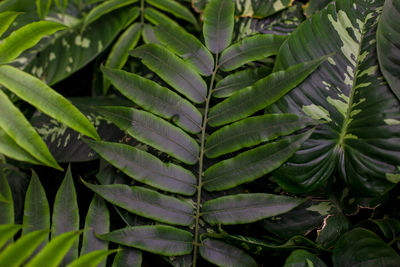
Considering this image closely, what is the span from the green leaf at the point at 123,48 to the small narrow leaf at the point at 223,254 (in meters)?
0.55

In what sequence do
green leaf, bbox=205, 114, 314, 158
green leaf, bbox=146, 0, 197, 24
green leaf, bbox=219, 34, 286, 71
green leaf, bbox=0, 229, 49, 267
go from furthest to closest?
1. green leaf, bbox=146, 0, 197, 24
2. green leaf, bbox=219, 34, 286, 71
3. green leaf, bbox=205, 114, 314, 158
4. green leaf, bbox=0, 229, 49, 267

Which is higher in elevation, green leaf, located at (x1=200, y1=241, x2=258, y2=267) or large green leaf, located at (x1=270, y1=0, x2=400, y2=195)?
large green leaf, located at (x1=270, y1=0, x2=400, y2=195)

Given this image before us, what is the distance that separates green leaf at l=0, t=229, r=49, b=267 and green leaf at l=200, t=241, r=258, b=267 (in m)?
0.33

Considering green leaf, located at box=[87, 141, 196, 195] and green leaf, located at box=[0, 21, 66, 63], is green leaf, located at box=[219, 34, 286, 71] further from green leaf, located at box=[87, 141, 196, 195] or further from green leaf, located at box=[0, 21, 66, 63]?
green leaf, located at box=[0, 21, 66, 63]

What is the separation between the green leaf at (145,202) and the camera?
2.32ft

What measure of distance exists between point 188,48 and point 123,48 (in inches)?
11.1

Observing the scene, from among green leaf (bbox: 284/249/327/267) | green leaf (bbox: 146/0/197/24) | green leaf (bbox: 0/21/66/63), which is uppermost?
green leaf (bbox: 146/0/197/24)

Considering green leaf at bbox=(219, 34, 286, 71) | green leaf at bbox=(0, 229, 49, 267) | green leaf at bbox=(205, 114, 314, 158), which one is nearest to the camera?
green leaf at bbox=(0, 229, 49, 267)

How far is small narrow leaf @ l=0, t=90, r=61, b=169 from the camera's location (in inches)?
25.8

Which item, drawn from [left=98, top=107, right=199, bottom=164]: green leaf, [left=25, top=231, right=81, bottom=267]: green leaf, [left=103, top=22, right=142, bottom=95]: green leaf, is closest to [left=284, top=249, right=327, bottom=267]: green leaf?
[left=98, top=107, right=199, bottom=164]: green leaf

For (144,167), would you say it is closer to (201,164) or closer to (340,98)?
(201,164)

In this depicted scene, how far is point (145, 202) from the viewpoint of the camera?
72cm

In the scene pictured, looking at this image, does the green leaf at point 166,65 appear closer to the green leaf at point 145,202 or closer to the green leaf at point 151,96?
the green leaf at point 151,96

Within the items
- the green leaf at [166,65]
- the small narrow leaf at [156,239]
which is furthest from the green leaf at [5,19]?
the small narrow leaf at [156,239]
